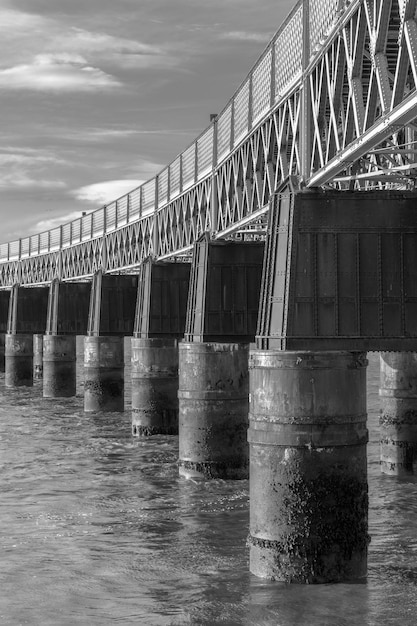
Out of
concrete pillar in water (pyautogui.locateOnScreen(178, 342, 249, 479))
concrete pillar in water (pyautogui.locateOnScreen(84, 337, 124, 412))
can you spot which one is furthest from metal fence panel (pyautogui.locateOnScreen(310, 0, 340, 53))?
concrete pillar in water (pyautogui.locateOnScreen(84, 337, 124, 412))

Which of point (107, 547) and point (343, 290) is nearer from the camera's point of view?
point (343, 290)

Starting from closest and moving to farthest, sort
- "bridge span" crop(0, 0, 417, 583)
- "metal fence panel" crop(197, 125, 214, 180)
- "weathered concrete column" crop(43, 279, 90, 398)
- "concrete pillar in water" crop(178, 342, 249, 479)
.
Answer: "bridge span" crop(0, 0, 417, 583)
"concrete pillar in water" crop(178, 342, 249, 479)
"metal fence panel" crop(197, 125, 214, 180)
"weathered concrete column" crop(43, 279, 90, 398)

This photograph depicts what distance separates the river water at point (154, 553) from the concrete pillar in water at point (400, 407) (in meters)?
0.88

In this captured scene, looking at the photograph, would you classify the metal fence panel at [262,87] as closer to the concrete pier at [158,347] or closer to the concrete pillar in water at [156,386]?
the concrete pier at [158,347]

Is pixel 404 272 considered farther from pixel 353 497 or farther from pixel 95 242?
pixel 95 242

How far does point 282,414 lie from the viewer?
20.6m

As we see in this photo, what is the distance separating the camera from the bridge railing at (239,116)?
24.3m

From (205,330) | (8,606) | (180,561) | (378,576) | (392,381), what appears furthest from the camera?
(205,330)

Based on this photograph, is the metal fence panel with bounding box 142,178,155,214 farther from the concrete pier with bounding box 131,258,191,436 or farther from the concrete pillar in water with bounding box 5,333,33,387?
the concrete pillar in water with bounding box 5,333,33,387

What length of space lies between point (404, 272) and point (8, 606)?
33.1 feet

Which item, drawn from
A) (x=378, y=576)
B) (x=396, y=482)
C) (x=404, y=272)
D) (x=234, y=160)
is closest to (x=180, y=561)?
(x=378, y=576)

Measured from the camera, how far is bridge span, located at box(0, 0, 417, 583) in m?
20.2

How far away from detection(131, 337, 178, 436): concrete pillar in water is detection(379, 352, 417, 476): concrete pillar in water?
13.6m

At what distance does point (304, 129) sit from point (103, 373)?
34591 millimetres
